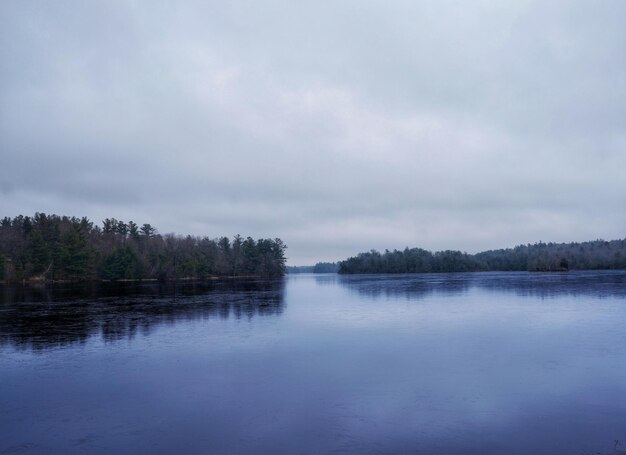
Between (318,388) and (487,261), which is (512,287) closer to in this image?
(318,388)

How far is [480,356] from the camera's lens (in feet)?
45.9

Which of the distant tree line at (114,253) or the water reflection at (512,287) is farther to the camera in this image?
the distant tree line at (114,253)

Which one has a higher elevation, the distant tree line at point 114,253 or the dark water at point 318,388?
the distant tree line at point 114,253

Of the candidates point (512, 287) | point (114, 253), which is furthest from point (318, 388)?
point (114, 253)

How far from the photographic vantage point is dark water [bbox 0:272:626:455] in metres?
7.77

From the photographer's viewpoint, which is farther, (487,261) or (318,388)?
(487,261)

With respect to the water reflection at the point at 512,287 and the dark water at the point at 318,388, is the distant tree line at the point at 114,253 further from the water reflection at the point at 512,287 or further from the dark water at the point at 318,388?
the dark water at the point at 318,388

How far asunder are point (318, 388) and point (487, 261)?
172 meters

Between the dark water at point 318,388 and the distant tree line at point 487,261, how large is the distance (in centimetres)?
13105

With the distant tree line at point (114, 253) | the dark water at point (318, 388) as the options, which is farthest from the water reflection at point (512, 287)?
the distant tree line at point (114, 253)

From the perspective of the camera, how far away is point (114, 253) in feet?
281

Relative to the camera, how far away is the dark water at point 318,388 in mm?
7770

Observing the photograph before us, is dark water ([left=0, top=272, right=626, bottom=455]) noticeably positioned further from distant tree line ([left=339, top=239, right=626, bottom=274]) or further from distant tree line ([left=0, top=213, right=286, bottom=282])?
distant tree line ([left=339, top=239, right=626, bottom=274])

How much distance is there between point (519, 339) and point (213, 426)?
1295cm
